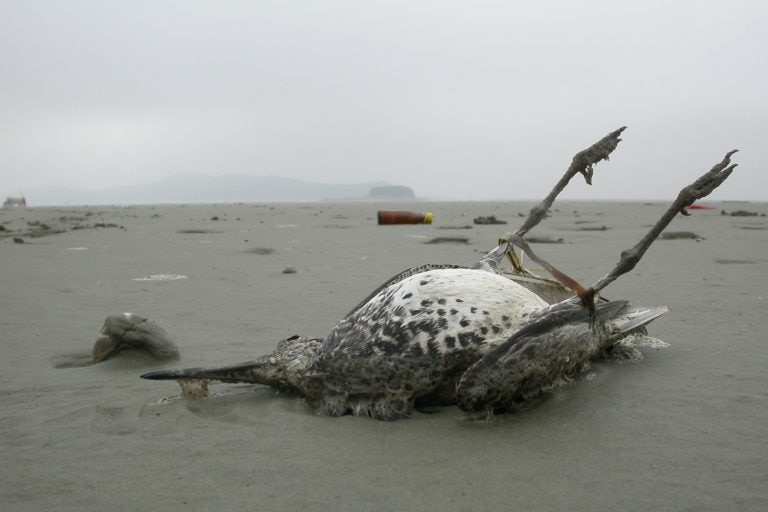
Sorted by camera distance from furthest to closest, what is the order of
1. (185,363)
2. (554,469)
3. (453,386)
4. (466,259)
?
(466,259) → (185,363) → (453,386) → (554,469)

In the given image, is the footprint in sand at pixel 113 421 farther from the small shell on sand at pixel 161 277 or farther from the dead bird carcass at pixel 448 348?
the small shell on sand at pixel 161 277

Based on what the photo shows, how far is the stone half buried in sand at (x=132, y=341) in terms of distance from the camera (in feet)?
11.7

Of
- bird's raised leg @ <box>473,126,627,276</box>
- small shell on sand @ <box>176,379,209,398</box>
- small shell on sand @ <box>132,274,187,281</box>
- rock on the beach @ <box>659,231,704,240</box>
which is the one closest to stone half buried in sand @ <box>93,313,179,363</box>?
small shell on sand @ <box>176,379,209,398</box>

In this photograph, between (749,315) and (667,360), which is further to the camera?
(749,315)

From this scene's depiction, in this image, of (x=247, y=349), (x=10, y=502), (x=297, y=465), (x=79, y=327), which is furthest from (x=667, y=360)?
(x=79, y=327)

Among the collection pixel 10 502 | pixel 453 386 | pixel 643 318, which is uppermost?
pixel 643 318

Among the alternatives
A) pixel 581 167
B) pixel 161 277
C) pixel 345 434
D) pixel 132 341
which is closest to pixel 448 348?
pixel 345 434

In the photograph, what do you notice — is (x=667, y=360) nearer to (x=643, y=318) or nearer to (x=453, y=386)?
(x=643, y=318)

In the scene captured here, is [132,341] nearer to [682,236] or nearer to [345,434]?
[345,434]

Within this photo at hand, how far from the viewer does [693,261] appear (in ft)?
23.3

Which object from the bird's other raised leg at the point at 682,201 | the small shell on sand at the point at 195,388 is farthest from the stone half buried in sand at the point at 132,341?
the bird's other raised leg at the point at 682,201

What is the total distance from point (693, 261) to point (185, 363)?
5.84m

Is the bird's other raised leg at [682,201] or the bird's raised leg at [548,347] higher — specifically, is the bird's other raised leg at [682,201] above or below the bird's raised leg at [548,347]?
above

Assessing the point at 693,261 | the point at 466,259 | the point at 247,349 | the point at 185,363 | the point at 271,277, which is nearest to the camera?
the point at 185,363
